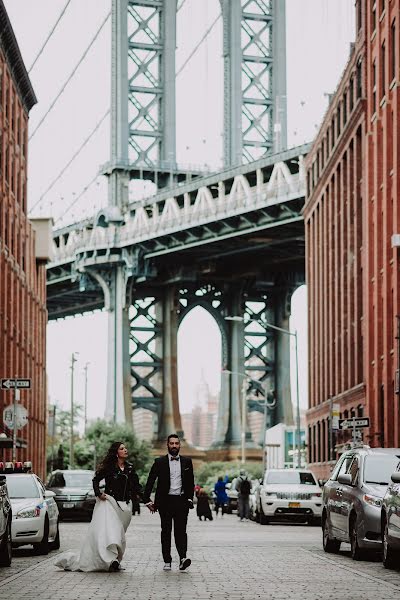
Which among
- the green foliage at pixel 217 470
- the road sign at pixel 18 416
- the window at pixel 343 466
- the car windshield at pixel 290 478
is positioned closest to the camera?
the window at pixel 343 466

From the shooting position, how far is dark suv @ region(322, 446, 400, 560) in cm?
2127

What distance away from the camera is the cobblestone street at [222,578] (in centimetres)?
1579

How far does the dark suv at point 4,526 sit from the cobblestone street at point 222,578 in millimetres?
206

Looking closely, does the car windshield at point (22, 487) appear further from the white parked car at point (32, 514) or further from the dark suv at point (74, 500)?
the dark suv at point (74, 500)

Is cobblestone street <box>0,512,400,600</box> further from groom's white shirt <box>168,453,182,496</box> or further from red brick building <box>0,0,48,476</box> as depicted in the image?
red brick building <box>0,0,48,476</box>

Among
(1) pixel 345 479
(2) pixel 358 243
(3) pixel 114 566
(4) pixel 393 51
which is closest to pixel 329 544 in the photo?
(1) pixel 345 479

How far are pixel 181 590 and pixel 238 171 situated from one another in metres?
87.6

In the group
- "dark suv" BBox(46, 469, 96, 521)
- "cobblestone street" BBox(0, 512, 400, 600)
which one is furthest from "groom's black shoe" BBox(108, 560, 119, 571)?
"dark suv" BBox(46, 469, 96, 521)

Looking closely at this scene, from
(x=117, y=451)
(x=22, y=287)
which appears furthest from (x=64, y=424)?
(x=117, y=451)

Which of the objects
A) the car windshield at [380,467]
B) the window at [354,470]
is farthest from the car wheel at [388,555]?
the window at [354,470]

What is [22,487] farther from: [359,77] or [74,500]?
[359,77]

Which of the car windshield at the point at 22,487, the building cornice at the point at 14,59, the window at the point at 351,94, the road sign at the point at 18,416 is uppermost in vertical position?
the building cornice at the point at 14,59

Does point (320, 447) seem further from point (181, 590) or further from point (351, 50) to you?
point (181, 590)

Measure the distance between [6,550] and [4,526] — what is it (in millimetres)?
681
